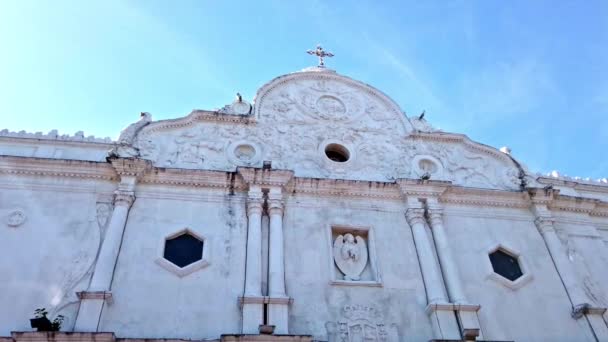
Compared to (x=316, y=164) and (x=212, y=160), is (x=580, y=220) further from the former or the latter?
(x=212, y=160)

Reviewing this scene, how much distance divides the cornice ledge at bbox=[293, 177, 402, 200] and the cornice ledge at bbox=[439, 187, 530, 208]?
138 cm

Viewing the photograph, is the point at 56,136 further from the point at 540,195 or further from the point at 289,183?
the point at 540,195

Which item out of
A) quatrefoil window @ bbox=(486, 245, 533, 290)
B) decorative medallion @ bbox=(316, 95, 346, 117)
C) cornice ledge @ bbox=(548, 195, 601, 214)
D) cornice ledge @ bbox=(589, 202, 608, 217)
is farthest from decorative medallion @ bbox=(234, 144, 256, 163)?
cornice ledge @ bbox=(589, 202, 608, 217)

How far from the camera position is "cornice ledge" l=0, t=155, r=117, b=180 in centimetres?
1118

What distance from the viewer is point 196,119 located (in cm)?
1309

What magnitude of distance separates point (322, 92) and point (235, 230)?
5413 mm

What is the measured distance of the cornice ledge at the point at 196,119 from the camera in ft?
41.6

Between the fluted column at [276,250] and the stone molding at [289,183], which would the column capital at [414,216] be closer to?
the stone molding at [289,183]

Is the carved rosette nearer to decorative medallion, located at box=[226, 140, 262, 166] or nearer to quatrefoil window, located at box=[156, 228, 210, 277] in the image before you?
quatrefoil window, located at box=[156, 228, 210, 277]

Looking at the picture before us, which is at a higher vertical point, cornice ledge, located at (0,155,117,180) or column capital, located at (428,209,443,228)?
cornice ledge, located at (0,155,117,180)

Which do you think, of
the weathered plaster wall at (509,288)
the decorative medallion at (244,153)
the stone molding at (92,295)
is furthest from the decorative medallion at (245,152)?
the weathered plaster wall at (509,288)

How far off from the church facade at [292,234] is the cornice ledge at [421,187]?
0.16 ft

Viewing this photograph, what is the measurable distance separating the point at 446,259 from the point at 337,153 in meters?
4.01

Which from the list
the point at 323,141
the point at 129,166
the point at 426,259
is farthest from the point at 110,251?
the point at 426,259
